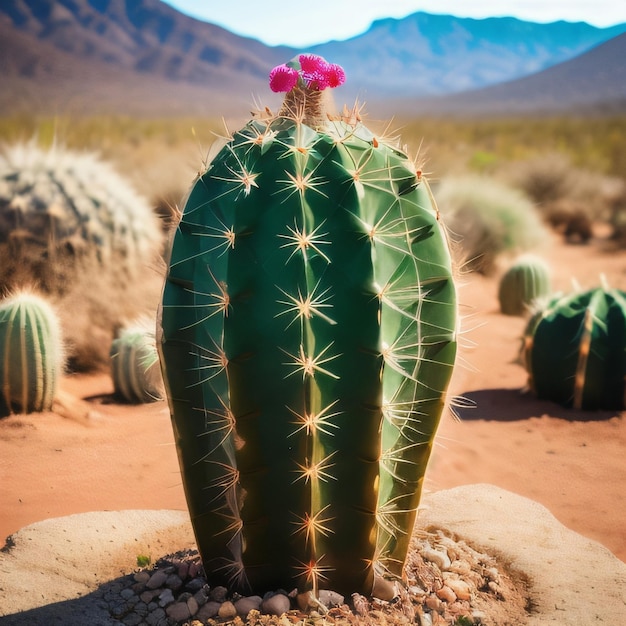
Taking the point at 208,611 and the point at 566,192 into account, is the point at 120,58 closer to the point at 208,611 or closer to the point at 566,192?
the point at 566,192

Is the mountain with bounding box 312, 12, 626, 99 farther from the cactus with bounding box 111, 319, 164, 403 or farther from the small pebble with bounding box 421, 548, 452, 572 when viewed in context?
the small pebble with bounding box 421, 548, 452, 572

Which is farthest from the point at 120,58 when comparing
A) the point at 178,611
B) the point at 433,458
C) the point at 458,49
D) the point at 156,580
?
the point at 178,611

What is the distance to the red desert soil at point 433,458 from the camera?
11.8 feet

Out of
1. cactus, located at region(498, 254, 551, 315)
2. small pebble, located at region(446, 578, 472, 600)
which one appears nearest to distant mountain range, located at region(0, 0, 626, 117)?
cactus, located at region(498, 254, 551, 315)

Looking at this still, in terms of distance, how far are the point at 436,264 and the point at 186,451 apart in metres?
0.96

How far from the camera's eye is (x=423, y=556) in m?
2.90

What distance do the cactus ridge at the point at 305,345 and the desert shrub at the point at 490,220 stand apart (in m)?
8.35

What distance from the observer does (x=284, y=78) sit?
2.47 m

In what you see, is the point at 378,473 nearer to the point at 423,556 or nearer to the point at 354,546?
the point at 354,546

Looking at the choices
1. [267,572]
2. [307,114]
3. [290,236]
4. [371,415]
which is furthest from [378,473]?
[307,114]

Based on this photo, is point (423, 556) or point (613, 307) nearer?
point (423, 556)

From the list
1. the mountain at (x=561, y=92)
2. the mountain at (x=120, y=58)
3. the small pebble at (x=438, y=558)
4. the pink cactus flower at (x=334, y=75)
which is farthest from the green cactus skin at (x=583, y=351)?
the mountain at (x=120, y=58)

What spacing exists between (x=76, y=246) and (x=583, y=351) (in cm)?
363

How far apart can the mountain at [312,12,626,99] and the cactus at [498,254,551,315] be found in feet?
111
